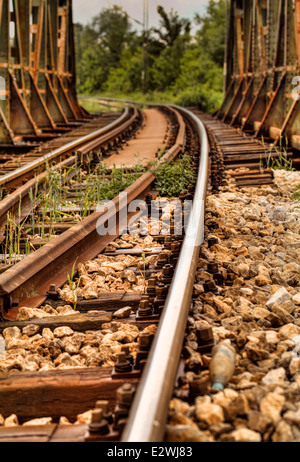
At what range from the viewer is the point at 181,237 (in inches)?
144

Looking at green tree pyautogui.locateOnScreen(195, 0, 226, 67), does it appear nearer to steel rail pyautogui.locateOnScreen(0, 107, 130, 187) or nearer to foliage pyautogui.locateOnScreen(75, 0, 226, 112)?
foliage pyautogui.locateOnScreen(75, 0, 226, 112)

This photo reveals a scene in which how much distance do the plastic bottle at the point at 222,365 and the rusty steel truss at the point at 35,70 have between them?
7.82 m

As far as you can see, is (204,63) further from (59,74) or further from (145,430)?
(145,430)

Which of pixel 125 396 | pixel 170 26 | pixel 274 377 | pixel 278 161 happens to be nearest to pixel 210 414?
pixel 125 396

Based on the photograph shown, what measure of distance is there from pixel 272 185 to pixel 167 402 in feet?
15.7

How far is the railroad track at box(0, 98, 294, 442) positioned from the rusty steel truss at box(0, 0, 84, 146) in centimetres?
632

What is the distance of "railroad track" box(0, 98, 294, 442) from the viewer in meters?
1.75

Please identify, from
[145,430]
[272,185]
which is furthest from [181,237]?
[272,185]

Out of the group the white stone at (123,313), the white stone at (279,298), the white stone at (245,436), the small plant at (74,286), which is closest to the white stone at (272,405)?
the white stone at (245,436)

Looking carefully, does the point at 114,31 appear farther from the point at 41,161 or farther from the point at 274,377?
the point at 274,377

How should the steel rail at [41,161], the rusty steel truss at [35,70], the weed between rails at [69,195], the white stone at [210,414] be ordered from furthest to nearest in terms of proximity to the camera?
the rusty steel truss at [35,70], the steel rail at [41,161], the weed between rails at [69,195], the white stone at [210,414]

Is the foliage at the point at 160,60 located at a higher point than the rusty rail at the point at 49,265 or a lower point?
higher

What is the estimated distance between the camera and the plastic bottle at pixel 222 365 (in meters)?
1.98

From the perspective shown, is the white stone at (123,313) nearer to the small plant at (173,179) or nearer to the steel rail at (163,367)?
the steel rail at (163,367)
